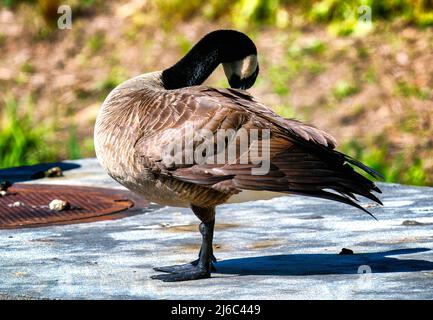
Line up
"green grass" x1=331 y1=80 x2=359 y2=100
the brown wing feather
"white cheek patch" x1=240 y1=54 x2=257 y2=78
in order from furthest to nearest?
1. "green grass" x1=331 y1=80 x2=359 y2=100
2. "white cheek patch" x1=240 y1=54 x2=257 y2=78
3. the brown wing feather

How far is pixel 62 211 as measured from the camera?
6.73 m

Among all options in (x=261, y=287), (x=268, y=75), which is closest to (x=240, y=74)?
(x=261, y=287)

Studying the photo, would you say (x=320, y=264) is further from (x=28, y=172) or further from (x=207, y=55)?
(x=28, y=172)

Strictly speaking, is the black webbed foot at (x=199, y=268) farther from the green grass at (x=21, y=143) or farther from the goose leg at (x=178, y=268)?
the green grass at (x=21, y=143)

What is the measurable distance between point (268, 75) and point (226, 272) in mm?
7372

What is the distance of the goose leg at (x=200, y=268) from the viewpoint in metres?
4.84

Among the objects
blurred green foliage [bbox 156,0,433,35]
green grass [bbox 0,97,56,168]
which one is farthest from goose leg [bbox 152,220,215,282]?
blurred green foliage [bbox 156,0,433,35]

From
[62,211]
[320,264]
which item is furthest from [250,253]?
[62,211]

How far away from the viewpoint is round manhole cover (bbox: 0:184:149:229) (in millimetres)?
6449

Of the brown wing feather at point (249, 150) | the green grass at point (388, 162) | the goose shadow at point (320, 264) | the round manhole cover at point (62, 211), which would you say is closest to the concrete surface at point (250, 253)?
the goose shadow at point (320, 264)

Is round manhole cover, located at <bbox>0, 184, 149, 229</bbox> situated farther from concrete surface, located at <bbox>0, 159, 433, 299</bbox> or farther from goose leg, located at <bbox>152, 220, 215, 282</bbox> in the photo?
goose leg, located at <bbox>152, 220, 215, 282</bbox>

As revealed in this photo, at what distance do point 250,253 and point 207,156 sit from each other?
3.40ft

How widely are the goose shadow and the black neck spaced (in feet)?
3.70

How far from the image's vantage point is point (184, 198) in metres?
4.82
